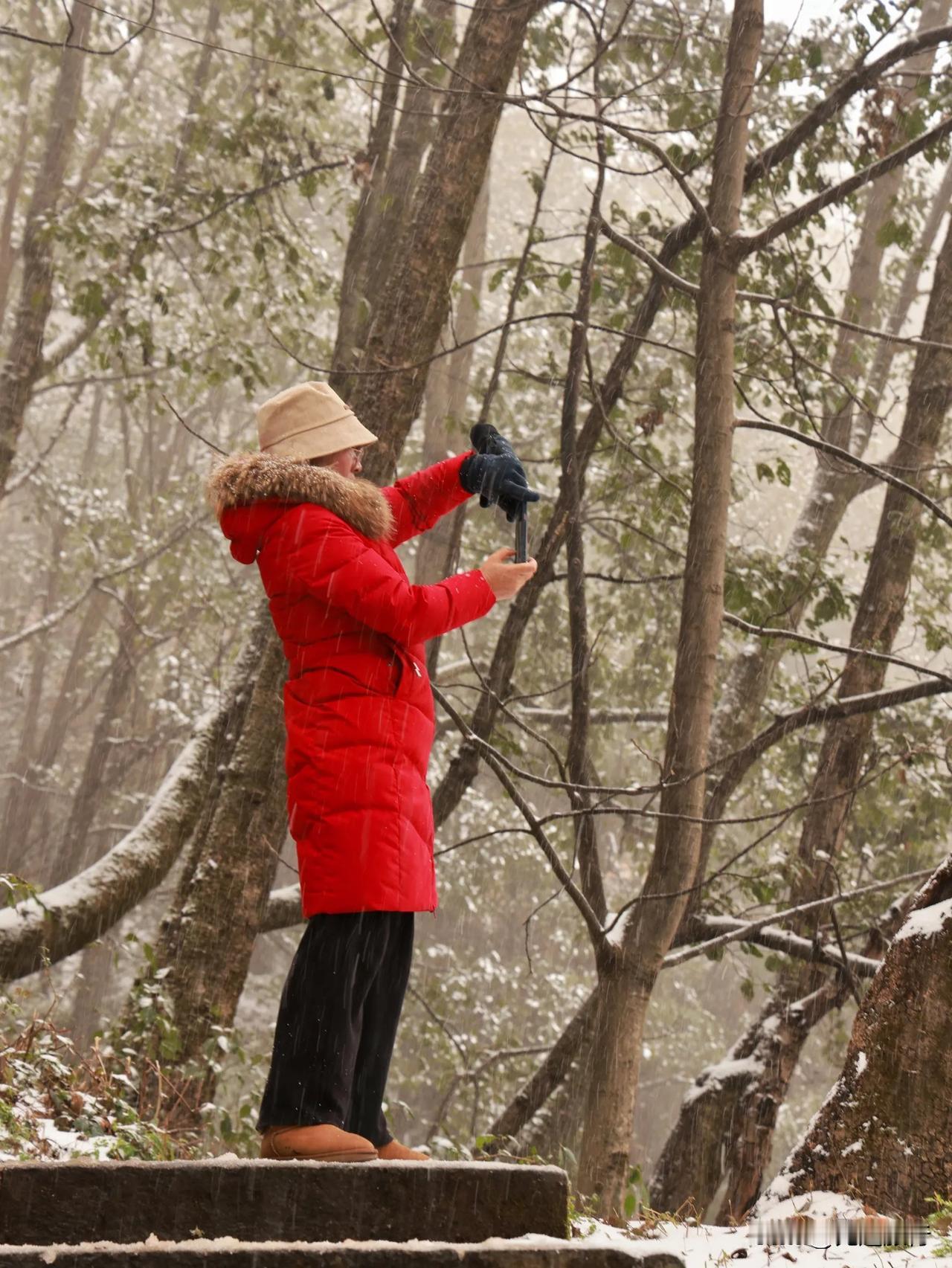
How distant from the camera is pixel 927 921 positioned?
3406mm

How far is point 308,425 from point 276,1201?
6.38 ft

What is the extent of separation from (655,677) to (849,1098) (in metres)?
8.33

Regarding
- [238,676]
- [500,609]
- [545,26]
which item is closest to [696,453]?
[238,676]

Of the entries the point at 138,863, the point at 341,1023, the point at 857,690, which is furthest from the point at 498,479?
the point at 857,690

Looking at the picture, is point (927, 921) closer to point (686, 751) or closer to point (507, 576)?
point (686, 751)

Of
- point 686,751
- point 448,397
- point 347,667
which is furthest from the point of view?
point 448,397

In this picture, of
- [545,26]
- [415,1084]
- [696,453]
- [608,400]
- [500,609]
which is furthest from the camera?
[500,609]

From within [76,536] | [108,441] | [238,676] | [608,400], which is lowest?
[238,676]

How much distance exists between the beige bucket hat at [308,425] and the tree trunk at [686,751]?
1545 millimetres

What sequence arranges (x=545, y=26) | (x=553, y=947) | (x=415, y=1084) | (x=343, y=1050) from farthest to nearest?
(x=553, y=947) < (x=415, y=1084) < (x=545, y=26) < (x=343, y=1050)

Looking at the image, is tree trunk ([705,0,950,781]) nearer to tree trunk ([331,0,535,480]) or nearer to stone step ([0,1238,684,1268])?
tree trunk ([331,0,535,480])

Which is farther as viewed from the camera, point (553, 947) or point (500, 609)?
point (553, 947)

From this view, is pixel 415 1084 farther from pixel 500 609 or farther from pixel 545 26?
pixel 545 26

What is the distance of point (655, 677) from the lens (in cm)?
1162
